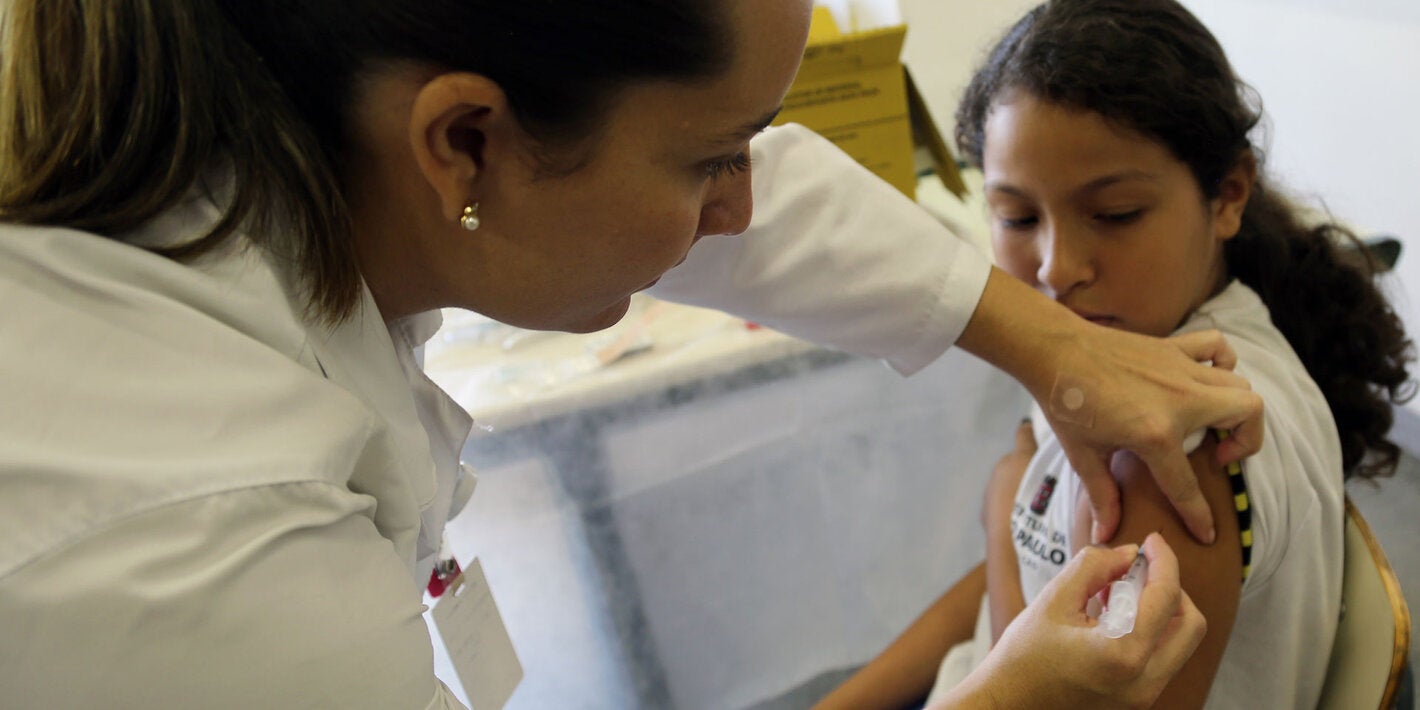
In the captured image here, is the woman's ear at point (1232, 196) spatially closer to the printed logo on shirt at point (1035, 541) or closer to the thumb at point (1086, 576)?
the printed logo on shirt at point (1035, 541)

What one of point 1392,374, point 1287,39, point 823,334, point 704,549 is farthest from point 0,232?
point 1287,39

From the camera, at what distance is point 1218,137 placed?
3.34 ft

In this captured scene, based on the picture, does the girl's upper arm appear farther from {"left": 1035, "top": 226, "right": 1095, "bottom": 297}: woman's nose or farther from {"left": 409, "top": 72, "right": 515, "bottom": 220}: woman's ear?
{"left": 409, "top": 72, "right": 515, "bottom": 220}: woman's ear

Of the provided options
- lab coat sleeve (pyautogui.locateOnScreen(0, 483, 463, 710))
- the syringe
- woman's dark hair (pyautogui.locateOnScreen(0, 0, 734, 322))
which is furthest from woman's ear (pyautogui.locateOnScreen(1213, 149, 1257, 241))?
lab coat sleeve (pyautogui.locateOnScreen(0, 483, 463, 710))

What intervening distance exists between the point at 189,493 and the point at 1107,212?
0.89m

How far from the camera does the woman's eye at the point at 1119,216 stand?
1011 millimetres

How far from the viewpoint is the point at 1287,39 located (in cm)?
247

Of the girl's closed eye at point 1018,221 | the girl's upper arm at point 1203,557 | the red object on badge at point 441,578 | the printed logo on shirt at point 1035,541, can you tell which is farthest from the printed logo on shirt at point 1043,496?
the red object on badge at point 441,578

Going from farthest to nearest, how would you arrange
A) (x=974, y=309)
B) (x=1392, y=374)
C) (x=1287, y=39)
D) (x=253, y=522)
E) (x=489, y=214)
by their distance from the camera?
1. (x=1287, y=39)
2. (x=1392, y=374)
3. (x=974, y=309)
4. (x=489, y=214)
5. (x=253, y=522)

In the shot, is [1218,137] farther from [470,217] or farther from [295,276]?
[295,276]

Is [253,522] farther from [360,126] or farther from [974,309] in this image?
[974,309]

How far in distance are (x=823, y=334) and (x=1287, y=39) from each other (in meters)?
2.10

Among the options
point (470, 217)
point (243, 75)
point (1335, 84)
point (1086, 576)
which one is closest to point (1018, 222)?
point (1086, 576)

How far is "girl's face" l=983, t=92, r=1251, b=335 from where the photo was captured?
99 centimetres
